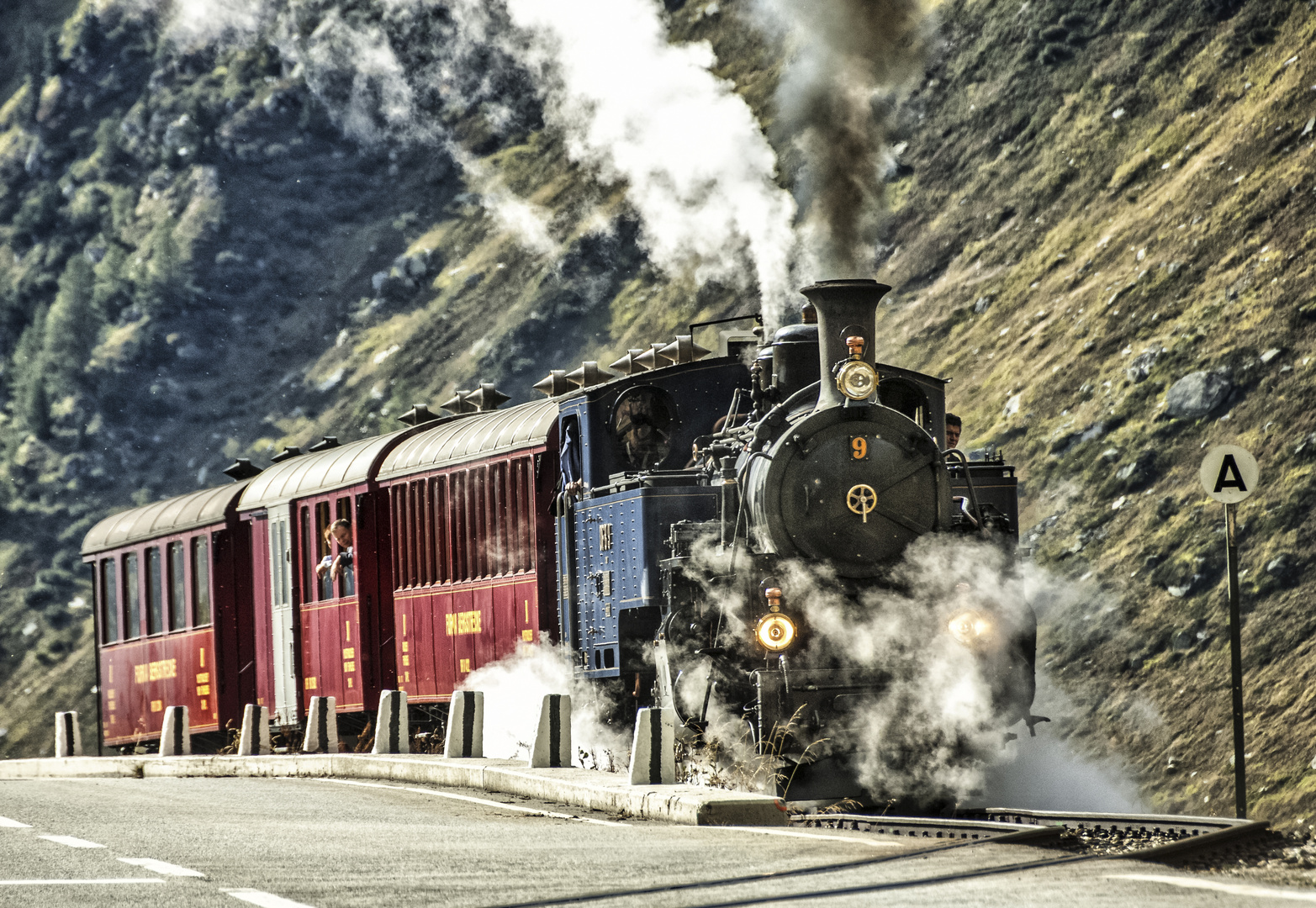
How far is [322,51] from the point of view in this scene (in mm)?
59406

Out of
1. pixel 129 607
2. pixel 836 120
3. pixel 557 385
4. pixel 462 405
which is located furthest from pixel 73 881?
pixel 129 607

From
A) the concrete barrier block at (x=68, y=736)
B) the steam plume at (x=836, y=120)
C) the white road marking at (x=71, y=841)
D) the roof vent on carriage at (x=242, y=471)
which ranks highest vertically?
Result: the steam plume at (x=836, y=120)

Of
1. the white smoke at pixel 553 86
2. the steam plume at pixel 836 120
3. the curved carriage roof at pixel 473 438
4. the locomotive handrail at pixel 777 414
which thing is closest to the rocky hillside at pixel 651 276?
the white smoke at pixel 553 86

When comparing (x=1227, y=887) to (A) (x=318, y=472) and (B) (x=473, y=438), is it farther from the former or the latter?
(A) (x=318, y=472)

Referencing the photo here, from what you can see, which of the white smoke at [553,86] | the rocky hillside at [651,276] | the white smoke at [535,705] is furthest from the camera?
the white smoke at [553,86]

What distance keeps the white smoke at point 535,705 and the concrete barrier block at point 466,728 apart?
0.52 meters

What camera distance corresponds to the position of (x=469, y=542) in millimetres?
17188

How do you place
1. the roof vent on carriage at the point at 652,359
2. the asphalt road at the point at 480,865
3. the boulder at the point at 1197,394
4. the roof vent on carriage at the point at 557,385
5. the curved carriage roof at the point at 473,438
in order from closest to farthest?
the asphalt road at the point at 480,865, the roof vent on carriage at the point at 652,359, the curved carriage roof at the point at 473,438, the roof vent on carriage at the point at 557,385, the boulder at the point at 1197,394

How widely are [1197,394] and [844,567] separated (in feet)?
42.1

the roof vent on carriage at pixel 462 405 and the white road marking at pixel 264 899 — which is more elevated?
the roof vent on carriage at pixel 462 405

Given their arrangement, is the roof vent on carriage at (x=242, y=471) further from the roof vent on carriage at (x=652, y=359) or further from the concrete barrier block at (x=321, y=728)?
the roof vent on carriage at (x=652, y=359)

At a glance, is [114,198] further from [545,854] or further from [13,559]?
[545,854]

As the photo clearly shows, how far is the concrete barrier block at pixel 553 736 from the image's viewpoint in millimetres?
13195

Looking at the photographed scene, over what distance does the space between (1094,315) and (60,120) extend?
153 ft
